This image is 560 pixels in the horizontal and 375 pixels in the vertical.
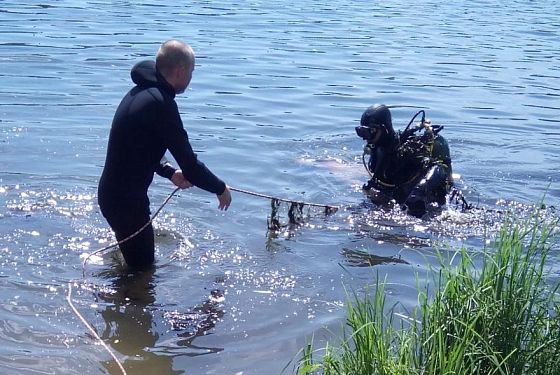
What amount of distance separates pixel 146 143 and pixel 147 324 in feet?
3.86

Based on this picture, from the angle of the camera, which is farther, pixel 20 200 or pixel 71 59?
pixel 71 59

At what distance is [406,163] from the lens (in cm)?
869

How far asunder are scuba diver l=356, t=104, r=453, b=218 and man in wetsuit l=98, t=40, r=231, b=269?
105 inches

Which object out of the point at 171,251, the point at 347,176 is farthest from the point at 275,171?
the point at 171,251

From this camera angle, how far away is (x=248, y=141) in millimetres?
11117

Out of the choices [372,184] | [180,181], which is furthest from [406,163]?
[180,181]

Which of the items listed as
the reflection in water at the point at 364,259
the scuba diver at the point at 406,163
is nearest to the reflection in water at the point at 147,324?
the reflection in water at the point at 364,259

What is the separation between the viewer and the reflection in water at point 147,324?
5418 millimetres

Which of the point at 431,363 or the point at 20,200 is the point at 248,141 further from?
the point at 431,363

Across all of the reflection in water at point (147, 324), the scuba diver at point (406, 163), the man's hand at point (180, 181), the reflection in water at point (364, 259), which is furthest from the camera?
the scuba diver at point (406, 163)

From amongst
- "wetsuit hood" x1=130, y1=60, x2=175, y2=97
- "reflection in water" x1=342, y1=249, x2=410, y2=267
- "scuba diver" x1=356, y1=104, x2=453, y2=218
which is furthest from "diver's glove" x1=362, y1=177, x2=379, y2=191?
"wetsuit hood" x1=130, y1=60, x2=175, y2=97

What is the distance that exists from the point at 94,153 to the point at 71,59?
5.99 metres

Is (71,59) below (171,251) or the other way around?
the other way around

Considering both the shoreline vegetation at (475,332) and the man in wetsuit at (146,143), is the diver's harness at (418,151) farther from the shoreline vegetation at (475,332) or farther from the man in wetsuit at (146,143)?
the shoreline vegetation at (475,332)
